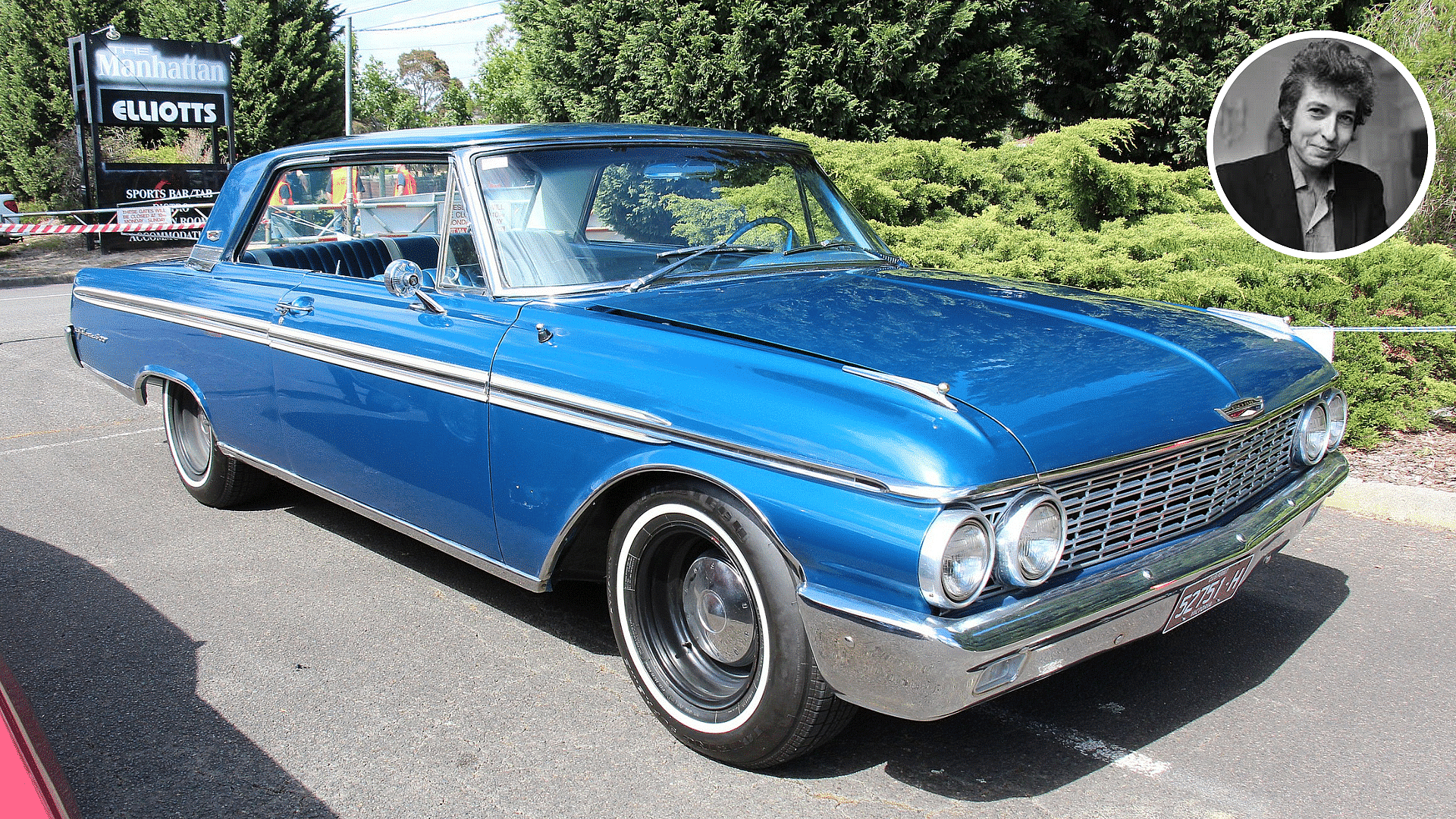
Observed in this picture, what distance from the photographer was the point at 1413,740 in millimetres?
2938

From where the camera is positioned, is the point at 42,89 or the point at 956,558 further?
the point at 42,89

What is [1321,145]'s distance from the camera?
469cm

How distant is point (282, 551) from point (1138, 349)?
3421 mm

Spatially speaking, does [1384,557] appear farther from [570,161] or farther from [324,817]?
[324,817]

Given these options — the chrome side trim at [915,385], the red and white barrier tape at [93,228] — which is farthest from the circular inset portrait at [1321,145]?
the red and white barrier tape at [93,228]

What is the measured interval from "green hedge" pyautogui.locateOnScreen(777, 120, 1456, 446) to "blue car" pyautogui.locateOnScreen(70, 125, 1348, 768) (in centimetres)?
212

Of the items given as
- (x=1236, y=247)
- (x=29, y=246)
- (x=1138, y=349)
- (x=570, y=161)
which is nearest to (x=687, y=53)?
(x=1236, y=247)

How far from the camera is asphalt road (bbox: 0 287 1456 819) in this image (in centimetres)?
273

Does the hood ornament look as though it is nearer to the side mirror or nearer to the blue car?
the blue car

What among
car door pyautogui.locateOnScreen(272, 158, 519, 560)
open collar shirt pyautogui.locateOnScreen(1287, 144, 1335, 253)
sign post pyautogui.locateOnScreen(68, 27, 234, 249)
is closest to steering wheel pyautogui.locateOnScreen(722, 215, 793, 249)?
car door pyautogui.locateOnScreen(272, 158, 519, 560)

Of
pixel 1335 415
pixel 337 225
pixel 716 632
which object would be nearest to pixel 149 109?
pixel 337 225

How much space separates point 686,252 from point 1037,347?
125 centimetres

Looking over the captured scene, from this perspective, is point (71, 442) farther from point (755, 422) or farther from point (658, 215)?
point (755, 422)

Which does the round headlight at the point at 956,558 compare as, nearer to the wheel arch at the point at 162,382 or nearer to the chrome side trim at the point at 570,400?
the chrome side trim at the point at 570,400
